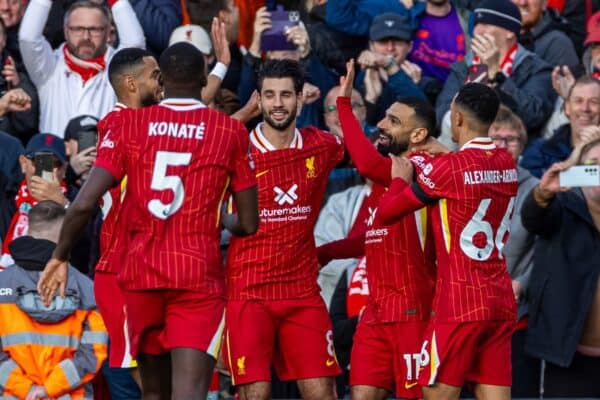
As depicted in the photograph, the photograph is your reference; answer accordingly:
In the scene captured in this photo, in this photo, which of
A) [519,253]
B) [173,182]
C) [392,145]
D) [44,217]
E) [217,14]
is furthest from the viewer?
[217,14]

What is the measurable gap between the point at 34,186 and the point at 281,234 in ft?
7.74

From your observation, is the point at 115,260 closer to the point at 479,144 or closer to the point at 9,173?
Result: the point at 479,144

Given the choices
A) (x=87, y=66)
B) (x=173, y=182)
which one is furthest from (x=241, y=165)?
(x=87, y=66)

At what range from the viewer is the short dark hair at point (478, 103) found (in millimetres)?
9633

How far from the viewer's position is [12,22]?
13.6 metres

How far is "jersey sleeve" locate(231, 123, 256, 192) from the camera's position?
28.2ft

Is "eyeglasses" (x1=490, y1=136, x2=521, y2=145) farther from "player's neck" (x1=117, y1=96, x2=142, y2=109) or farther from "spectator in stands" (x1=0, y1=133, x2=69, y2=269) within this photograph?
"spectator in stands" (x1=0, y1=133, x2=69, y2=269)

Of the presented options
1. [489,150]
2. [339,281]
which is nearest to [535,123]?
[339,281]

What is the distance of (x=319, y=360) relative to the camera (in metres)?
10.2

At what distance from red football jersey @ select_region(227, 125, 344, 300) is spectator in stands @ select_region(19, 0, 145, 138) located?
2.94m

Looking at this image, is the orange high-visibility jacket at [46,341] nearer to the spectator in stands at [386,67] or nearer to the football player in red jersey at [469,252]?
the football player in red jersey at [469,252]

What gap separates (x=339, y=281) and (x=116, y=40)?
3216mm

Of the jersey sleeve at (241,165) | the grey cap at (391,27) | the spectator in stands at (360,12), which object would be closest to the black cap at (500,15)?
the grey cap at (391,27)

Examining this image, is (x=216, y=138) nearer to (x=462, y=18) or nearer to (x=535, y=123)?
(x=535, y=123)
